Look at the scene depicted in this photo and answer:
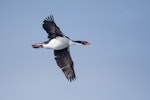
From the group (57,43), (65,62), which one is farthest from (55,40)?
(65,62)

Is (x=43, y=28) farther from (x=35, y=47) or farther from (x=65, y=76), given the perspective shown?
(x=65, y=76)

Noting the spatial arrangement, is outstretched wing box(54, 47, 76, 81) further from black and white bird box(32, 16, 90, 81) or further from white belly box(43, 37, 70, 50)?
white belly box(43, 37, 70, 50)

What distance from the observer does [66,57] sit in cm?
4122

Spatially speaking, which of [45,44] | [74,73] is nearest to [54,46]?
[45,44]

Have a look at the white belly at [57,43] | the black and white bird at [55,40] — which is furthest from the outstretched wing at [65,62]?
the white belly at [57,43]

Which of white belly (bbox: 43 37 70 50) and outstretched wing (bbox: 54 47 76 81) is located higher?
white belly (bbox: 43 37 70 50)

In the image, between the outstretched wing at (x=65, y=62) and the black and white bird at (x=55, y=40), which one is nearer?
the black and white bird at (x=55, y=40)

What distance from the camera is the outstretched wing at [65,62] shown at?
134 ft

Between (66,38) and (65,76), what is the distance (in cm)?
317

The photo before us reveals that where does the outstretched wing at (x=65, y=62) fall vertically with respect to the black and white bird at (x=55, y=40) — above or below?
below

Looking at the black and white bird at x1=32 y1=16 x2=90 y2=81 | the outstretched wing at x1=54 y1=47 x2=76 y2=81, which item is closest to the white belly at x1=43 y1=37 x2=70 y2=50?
the black and white bird at x1=32 y1=16 x2=90 y2=81

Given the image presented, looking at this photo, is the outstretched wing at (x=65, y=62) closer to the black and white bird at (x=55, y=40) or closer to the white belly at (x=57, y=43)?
the black and white bird at (x=55, y=40)

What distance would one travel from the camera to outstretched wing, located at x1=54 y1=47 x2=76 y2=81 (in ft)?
134

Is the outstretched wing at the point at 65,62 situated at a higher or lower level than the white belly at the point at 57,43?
lower
